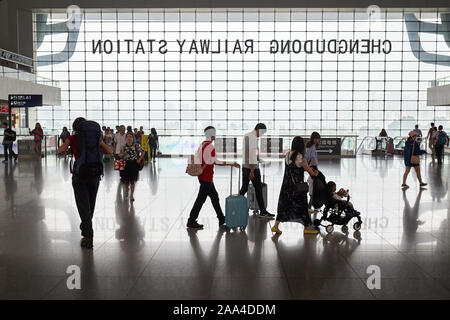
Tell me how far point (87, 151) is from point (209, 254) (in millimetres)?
2159

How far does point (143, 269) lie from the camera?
214 inches

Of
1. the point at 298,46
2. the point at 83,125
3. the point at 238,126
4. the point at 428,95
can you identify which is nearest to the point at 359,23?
the point at 298,46

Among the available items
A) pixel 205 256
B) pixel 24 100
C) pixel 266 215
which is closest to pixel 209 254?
pixel 205 256

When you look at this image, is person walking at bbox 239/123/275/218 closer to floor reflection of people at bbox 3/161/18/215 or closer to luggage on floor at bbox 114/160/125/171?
luggage on floor at bbox 114/160/125/171

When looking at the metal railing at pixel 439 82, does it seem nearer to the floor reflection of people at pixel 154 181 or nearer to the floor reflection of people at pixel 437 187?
the floor reflection of people at pixel 437 187

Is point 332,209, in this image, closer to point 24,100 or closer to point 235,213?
point 235,213

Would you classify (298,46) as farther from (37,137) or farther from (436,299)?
(436,299)

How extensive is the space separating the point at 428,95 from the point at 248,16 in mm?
13455

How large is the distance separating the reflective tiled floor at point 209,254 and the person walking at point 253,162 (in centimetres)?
35

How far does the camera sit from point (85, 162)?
257 inches

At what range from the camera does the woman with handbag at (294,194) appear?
7.29 m

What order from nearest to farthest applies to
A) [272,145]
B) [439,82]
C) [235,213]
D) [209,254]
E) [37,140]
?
[209,254]
[235,213]
[37,140]
[272,145]
[439,82]

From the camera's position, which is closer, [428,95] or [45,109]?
[428,95]
